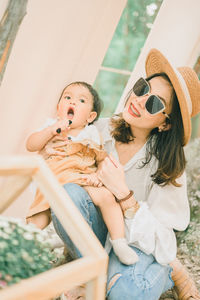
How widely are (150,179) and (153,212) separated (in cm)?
19

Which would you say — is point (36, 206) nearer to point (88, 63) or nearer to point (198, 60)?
point (88, 63)

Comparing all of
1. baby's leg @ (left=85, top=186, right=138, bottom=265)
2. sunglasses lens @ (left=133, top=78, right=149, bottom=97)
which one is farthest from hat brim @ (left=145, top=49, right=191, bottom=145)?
baby's leg @ (left=85, top=186, right=138, bottom=265)

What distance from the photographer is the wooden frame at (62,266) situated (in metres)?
0.62

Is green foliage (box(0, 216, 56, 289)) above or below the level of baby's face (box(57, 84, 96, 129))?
below

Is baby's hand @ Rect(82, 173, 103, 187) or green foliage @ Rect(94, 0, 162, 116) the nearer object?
baby's hand @ Rect(82, 173, 103, 187)

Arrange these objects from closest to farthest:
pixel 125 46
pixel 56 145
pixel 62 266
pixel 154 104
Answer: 1. pixel 62 266
2. pixel 154 104
3. pixel 56 145
4. pixel 125 46

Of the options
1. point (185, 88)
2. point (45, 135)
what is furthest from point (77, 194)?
point (185, 88)

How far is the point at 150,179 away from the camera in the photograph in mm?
1601

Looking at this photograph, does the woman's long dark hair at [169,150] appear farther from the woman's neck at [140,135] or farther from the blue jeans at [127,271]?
the blue jeans at [127,271]

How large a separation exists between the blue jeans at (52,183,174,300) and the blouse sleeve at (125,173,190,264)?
0.06m

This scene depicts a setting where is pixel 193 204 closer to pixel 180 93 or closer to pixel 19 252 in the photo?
pixel 180 93

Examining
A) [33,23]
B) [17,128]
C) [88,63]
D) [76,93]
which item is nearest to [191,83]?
[76,93]

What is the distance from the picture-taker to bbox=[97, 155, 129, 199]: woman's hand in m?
1.43

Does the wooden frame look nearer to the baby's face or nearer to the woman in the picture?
the woman
